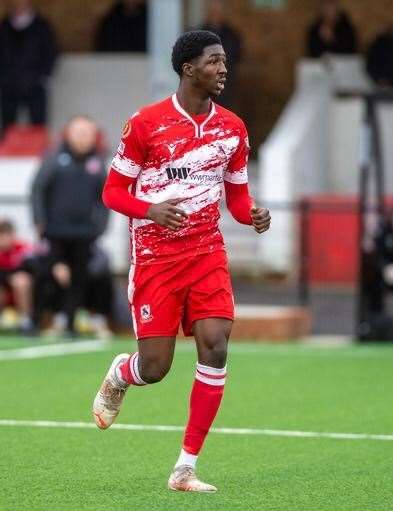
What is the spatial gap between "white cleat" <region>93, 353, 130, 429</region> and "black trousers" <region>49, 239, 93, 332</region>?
793 cm

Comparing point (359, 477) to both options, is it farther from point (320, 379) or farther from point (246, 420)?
point (320, 379)

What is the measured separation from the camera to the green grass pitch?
7.98 meters

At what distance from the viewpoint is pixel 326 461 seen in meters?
9.15

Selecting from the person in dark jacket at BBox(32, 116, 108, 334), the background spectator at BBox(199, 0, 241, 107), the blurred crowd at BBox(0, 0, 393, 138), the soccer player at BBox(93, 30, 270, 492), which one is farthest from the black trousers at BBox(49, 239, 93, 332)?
the soccer player at BBox(93, 30, 270, 492)

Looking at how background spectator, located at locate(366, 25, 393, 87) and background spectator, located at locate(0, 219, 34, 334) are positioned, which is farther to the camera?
background spectator, located at locate(366, 25, 393, 87)

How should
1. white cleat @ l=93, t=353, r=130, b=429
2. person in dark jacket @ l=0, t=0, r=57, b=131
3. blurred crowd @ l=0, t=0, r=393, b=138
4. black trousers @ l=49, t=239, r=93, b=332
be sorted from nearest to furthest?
white cleat @ l=93, t=353, r=130, b=429
black trousers @ l=49, t=239, r=93, b=332
blurred crowd @ l=0, t=0, r=393, b=138
person in dark jacket @ l=0, t=0, r=57, b=131

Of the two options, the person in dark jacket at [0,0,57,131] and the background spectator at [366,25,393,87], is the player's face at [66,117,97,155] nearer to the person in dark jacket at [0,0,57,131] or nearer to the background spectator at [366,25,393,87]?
the person in dark jacket at [0,0,57,131]

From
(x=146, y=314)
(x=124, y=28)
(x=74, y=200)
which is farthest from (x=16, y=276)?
(x=146, y=314)

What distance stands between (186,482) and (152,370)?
23.2 inches

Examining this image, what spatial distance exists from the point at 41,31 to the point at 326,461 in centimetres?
1526

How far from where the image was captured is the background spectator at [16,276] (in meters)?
17.6

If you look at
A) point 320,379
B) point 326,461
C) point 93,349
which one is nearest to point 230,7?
point 93,349

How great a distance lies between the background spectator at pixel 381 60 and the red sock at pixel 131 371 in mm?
15731

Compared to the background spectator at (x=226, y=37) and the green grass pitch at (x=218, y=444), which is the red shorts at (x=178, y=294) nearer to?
the green grass pitch at (x=218, y=444)
